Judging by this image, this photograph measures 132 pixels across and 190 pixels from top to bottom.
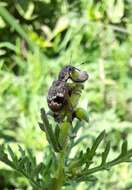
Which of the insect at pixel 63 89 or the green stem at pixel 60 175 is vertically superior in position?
the insect at pixel 63 89

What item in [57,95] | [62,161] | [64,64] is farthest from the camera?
[64,64]

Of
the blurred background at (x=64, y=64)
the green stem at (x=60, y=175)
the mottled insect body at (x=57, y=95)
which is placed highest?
the mottled insect body at (x=57, y=95)

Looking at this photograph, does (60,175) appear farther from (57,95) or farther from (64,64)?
(64,64)

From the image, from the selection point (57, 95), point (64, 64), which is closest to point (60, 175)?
point (57, 95)

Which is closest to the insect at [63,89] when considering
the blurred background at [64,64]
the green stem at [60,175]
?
the green stem at [60,175]

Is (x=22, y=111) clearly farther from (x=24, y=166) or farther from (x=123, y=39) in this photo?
(x=24, y=166)

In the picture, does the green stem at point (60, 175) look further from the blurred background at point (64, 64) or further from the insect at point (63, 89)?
the blurred background at point (64, 64)

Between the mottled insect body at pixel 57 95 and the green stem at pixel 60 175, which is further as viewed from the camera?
the green stem at pixel 60 175

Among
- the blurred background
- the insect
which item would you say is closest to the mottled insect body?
the insect
